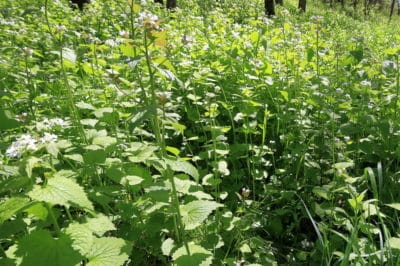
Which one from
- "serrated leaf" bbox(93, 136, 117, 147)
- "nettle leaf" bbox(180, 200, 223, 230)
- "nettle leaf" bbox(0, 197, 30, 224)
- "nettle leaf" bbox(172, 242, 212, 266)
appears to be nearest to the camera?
"nettle leaf" bbox(0, 197, 30, 224)

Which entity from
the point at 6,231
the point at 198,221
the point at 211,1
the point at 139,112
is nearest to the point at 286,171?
the point at 198,221

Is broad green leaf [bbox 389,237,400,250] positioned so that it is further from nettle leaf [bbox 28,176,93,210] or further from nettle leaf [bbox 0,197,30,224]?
nettle leaf [bbox 0,197,30,224]

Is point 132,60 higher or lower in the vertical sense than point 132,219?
higher

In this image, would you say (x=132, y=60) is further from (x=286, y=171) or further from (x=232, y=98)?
(x=232, y=98)

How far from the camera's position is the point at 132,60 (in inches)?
51.8

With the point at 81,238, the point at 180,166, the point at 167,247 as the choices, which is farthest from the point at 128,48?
the point at 167,247

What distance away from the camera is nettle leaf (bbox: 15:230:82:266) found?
44.8 inches

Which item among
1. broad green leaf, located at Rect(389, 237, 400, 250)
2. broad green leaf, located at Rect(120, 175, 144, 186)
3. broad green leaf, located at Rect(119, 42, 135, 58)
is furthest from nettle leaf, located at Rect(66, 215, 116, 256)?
broad green leaf, located at Rect(389, 237, 400, 250)

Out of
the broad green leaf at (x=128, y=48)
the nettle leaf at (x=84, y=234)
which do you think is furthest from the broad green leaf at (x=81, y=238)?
the broad green leaf at (x=128, y=48)

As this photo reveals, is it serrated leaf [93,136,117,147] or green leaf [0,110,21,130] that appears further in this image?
serrated leaf [93,136,117,147]

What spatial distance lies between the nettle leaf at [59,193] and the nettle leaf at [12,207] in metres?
0.05

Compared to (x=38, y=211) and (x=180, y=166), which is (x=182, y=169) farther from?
(x=38, y=211)

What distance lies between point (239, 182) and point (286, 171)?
1.11 ft

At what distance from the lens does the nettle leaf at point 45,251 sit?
1.14 m
